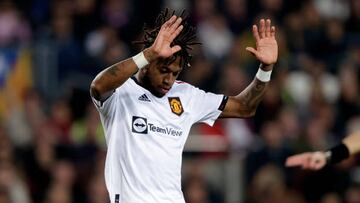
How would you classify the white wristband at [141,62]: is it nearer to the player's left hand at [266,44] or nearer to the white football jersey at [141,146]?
the white football jersey at [141,146]

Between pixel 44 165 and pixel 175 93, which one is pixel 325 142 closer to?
pixel 44 165

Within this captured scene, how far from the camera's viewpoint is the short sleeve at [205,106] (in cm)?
830

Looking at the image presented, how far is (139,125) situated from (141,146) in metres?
0.15

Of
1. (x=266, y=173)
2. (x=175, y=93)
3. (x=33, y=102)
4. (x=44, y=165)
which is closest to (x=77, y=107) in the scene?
(x=33, y=102)

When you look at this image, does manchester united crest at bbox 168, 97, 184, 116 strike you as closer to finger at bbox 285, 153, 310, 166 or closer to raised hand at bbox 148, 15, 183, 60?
raised hand at bbox 148, 15, 183, 60

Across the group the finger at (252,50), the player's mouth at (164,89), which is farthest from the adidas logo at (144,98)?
the finger at (252,50)

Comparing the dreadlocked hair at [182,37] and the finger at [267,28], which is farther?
the finger at [267,28]

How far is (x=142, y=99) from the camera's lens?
793 centimetres

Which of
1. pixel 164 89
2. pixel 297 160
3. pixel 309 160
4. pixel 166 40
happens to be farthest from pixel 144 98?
pixel 309 160

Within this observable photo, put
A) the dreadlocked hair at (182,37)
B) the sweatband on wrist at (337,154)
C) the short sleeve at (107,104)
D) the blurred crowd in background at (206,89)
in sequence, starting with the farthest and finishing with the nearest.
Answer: the blurred crowd in background at (206,89)
the sweatband on wrist at (337,154)
the dreadlocked hair at (182,37)
the short sleeve at (107,104)

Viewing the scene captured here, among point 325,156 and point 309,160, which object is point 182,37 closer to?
point 309,160

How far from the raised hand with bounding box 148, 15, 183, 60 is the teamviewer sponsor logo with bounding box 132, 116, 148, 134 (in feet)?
1.76

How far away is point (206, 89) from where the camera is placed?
14.2 m

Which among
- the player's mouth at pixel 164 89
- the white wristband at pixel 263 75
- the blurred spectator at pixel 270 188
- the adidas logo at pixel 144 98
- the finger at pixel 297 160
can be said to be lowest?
the blurred spectator at pixel 270 188
